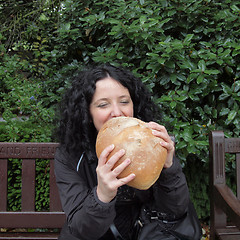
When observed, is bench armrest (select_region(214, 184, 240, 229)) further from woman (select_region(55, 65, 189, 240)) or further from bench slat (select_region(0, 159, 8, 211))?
bench slat (select_region(0, 159, 8, 211))

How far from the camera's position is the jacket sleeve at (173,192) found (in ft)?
4.68

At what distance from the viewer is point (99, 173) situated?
1145 mm

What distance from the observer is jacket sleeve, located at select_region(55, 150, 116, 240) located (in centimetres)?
123

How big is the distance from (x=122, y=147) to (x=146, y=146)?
103 mm

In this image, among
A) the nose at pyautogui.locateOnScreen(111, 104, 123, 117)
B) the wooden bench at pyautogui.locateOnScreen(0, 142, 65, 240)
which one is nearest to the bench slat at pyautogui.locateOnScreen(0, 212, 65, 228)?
the wooden bench at pyautogui.locateOnScreen(0, 142, 65, 240)

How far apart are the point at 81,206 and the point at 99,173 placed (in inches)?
12.2

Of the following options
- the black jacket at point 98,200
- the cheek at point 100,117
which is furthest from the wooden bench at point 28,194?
the cheek at point 100,117

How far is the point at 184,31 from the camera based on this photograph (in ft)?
8.73

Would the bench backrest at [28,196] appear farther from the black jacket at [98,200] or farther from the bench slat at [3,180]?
the black jacket at [98,200]

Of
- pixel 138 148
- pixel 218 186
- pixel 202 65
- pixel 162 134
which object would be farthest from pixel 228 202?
pixel 202 65

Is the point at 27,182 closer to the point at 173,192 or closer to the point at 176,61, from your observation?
the point at 173,192

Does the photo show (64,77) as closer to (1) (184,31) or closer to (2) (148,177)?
(1) (184,31)

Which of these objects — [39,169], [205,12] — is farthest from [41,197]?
[205,12]

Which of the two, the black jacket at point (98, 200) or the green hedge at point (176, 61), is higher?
the green hedge at point (176, 61)
